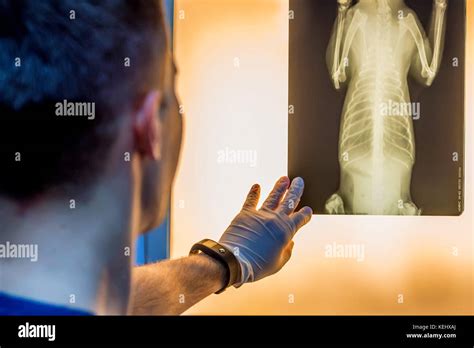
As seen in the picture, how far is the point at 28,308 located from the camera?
168 centimetres

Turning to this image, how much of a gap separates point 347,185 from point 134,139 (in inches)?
22.6

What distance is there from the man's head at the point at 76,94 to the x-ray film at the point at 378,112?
1.31ft

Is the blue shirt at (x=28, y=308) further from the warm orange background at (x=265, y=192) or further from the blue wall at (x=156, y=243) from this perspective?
the warm orange background at (x=265, y=192)

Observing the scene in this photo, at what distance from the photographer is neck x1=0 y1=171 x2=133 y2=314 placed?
1.62 m

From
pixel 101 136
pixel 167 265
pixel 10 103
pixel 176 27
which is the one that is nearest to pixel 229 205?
pixel 167 265

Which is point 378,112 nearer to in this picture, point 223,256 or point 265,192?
point 265,192

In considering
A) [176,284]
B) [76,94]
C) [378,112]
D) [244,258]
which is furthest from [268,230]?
[76,94]

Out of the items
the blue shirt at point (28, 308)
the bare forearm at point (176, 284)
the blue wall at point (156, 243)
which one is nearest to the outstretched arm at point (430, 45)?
the blue wall at point (156, 243)

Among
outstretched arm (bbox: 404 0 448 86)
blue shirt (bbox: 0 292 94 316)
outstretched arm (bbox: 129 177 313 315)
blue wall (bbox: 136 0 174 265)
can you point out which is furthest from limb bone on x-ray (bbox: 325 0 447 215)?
blue shirt (bbox: 0 292 94 316)

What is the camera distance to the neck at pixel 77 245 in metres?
1.62

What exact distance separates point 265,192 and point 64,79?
60 cm

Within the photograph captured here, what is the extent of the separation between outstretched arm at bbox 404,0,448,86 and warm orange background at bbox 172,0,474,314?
0.26 feet

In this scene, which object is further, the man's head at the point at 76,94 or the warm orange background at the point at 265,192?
the warm orange background at the point at 265,192

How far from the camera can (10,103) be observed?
164 cm
